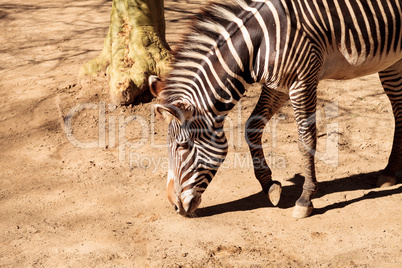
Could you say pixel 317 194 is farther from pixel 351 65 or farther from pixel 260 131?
pixel 351 65

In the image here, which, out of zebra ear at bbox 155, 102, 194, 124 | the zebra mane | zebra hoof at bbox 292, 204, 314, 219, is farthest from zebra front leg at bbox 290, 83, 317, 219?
zebra ear at bbox 155, 102, 194, 124

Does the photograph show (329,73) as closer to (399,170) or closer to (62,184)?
(399,170)

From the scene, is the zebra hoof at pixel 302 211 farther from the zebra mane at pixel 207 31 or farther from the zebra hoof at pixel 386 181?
the zebra mane at pixel 207 31

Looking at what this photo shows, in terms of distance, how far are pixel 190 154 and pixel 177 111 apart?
1.63 ft

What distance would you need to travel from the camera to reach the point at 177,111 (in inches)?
154

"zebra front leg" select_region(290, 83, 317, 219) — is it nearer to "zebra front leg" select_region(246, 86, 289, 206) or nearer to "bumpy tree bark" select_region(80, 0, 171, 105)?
"zebra front leg" select_region(246, 86, 289, 206)

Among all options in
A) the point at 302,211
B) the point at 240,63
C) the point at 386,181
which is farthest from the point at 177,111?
the point at 386,181

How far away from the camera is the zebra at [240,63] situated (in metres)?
4.12

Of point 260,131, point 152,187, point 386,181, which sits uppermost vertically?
point 260,131

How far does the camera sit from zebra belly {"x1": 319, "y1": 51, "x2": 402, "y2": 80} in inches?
175

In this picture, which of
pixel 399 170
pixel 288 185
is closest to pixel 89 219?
pixel 288 185

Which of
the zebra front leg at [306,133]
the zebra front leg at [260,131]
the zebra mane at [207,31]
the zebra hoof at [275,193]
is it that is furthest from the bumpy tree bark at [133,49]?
the zebra front leg at [306,133]

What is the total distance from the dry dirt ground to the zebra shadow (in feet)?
0.04

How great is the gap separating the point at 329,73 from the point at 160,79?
1694 millimetres
